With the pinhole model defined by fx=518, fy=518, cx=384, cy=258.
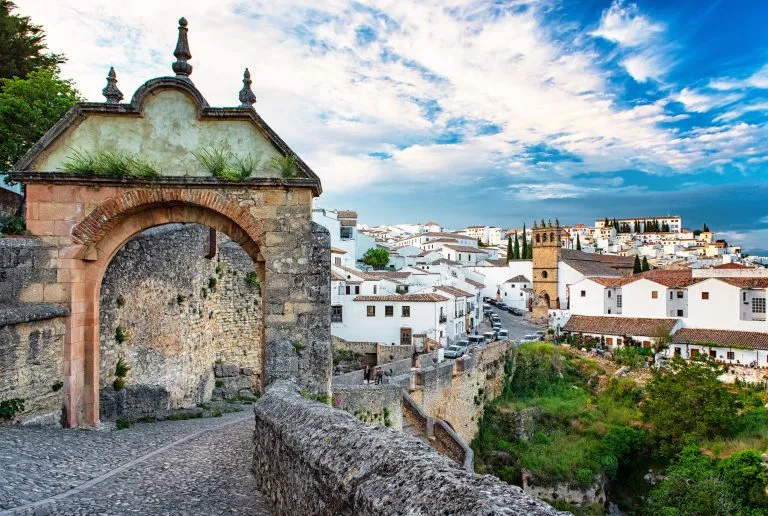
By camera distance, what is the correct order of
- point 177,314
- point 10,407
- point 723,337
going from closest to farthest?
point 10,407
point 177,314
point 723,337

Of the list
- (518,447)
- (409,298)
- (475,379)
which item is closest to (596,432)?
(518,447)

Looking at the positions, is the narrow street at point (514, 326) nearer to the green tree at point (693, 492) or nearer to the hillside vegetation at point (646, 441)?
the hillside vegetation at point (646, 441)

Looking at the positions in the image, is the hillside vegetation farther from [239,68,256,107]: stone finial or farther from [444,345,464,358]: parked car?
[239,68,256,107]: stone finial

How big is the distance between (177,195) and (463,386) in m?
21.0

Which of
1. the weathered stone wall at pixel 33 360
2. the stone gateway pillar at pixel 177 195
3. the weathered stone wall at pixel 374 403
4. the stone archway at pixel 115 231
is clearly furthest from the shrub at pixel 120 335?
the weathered stone wall at pixel 374 403

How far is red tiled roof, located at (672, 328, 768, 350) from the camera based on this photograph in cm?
3141

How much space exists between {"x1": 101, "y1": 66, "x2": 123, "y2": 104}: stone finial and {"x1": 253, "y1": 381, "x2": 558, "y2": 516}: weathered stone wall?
6125mm

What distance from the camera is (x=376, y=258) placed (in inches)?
2120

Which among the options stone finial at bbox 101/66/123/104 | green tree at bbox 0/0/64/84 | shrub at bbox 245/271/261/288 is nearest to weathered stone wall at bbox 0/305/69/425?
stone finial at bbox 101/66/123/104

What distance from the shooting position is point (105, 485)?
5469mm

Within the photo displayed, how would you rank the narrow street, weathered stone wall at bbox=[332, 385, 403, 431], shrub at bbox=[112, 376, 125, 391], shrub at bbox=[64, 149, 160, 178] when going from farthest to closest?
1. the narrow street
2. weathered stone wall at bbox=[332, 385, 403, 431]
3. shrub at bbox=[112, 376, 125, 391]
4. shrub at bbox=[64, 149, 160, 178]

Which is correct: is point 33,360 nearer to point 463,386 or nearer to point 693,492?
point 463,386

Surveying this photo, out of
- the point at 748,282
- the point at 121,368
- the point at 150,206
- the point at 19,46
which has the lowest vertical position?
the point at 121,368

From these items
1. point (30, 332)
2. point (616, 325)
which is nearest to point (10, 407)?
point (30, 332)
